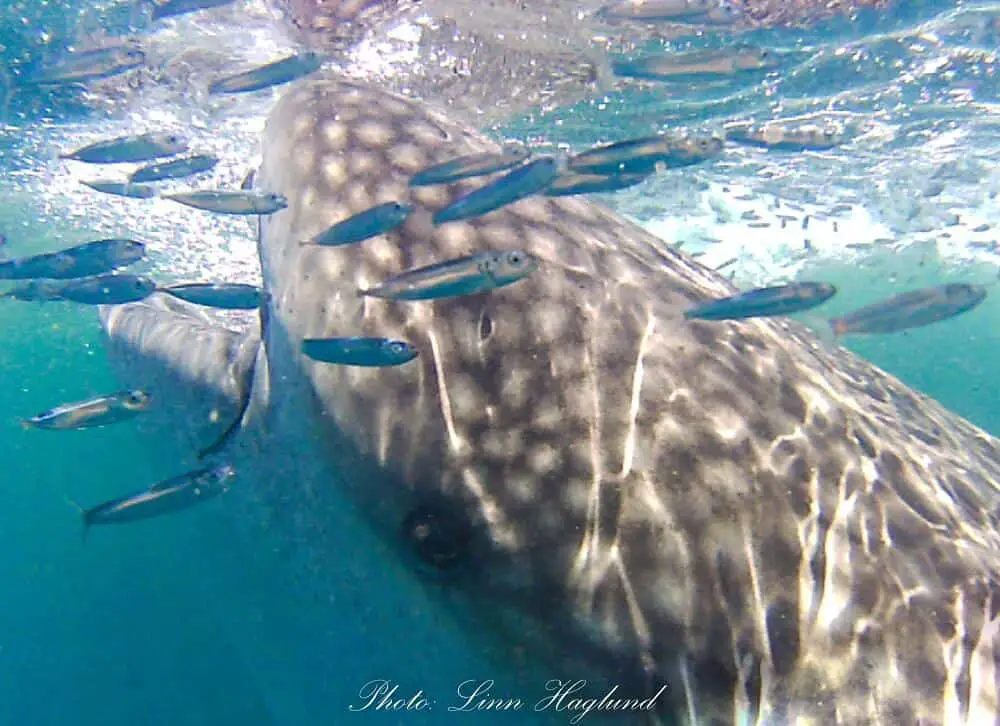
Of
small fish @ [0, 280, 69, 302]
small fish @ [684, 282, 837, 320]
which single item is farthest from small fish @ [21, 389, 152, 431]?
small fish @ [684, 282, 837, 320]

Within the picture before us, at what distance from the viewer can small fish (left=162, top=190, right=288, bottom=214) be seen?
366cm

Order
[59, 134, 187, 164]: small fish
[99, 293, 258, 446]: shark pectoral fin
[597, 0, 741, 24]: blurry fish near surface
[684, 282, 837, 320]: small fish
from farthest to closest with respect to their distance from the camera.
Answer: [597, 0, 741, 24]: blurry fish near surface < [59, 134, 187, 164]: small fish < [99, 293, 258, 446]: shark pectoral fin < [684, 282, 837, 320]: small fish

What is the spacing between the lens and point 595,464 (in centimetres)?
280

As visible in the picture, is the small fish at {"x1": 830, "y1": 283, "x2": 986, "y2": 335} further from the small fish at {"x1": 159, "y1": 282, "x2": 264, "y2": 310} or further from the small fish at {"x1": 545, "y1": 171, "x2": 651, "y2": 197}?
the small fish at {"x1": 159, "y1": 282, "x2": 264, "y2": 310}

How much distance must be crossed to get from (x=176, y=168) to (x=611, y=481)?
5.05m

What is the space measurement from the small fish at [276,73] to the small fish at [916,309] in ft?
14.6

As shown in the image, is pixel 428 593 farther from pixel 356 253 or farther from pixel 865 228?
pixel 865 228

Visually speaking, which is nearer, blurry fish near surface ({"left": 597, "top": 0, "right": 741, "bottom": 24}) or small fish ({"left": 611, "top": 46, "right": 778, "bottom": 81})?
small fish ({"left": 611, "top": 46, "right": 778, "bottom": 81})

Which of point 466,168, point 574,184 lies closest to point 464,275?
point 466,168

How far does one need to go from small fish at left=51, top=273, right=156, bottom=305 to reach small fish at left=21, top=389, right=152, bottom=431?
62 centimetres

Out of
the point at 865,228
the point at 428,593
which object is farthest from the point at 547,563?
the point at 865,228


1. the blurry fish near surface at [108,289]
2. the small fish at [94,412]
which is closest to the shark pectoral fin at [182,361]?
the small fish at [94,412]

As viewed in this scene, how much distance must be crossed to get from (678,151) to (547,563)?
101 inches

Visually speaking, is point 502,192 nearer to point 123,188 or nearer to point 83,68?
point 123,188
